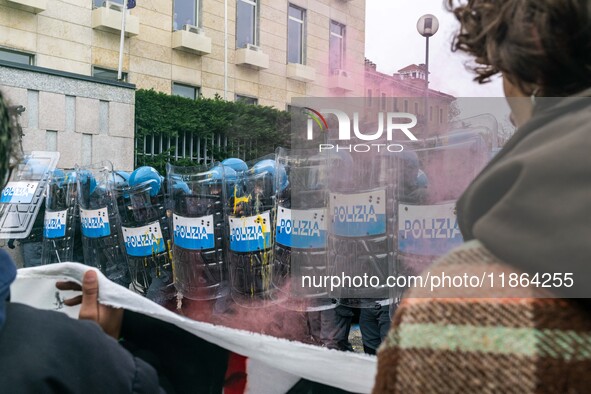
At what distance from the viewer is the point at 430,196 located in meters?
3.30

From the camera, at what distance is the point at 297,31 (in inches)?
579

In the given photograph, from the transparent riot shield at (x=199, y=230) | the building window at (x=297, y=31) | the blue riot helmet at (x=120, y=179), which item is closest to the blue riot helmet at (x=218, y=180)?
the transparent riot shield at (x=199, y=230)

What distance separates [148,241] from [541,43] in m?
4.37

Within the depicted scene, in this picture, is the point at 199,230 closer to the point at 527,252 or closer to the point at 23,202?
the point at 23,202

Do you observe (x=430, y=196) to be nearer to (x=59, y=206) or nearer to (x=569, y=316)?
(x=569, y=316)

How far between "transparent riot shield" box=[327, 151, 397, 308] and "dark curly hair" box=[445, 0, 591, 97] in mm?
2788

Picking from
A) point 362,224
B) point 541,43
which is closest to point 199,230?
point 362,224

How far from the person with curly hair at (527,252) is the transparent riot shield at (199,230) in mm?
3752

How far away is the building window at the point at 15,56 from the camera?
10758 millimetres

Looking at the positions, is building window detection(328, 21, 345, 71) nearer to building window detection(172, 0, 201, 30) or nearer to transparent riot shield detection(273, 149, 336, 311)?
building window detection(172, 0, 201, 30)

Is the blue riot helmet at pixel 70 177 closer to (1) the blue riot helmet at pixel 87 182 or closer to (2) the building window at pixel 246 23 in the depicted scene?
(1) the blue riot helmet at pixel 87 182

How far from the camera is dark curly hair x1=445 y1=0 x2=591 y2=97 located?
2.26 feet

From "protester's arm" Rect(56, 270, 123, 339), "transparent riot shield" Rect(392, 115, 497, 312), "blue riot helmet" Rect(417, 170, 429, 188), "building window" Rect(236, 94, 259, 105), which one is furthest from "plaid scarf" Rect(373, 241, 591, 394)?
"building window" Rect(236, 94, 259, 105)

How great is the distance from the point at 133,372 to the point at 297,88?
1483 cm
